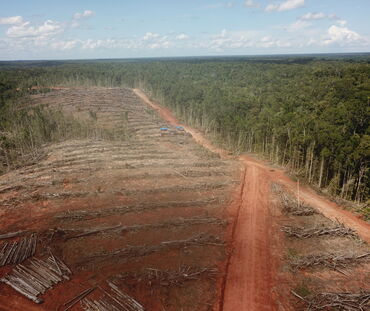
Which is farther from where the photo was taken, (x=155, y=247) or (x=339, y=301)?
(x=155, y=247)

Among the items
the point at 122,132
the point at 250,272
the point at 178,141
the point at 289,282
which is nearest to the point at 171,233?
the point at 250,272

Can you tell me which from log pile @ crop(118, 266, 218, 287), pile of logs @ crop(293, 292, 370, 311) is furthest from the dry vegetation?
log pile @ crop(118, 266, 218, 287)

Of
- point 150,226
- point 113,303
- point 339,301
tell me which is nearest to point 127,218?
point 150,226

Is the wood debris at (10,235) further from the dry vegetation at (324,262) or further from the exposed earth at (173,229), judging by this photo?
the dry vegetation at (324,262)

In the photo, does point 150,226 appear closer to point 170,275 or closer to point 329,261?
point 170,275

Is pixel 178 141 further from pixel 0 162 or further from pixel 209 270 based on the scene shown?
pixel 209 270
